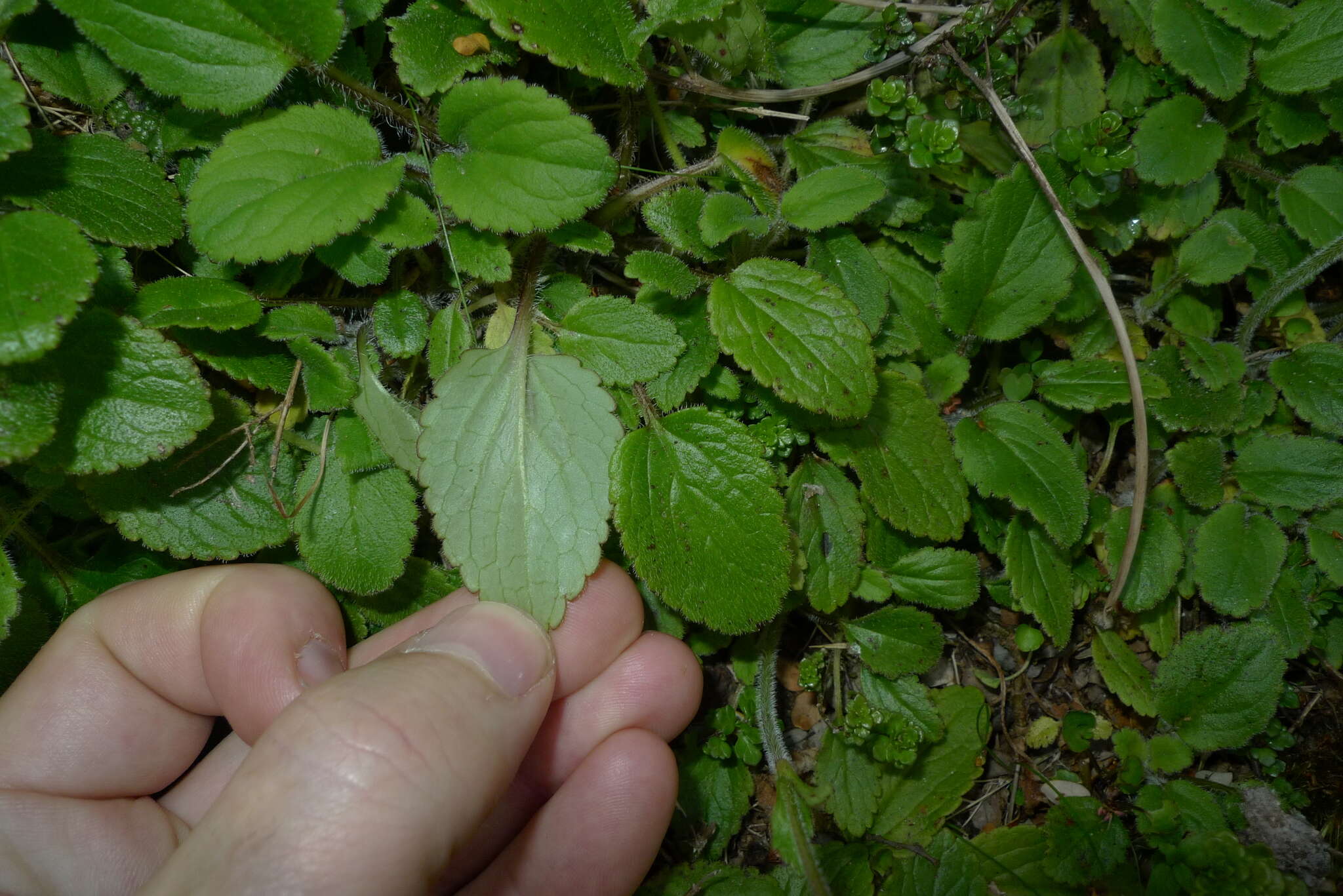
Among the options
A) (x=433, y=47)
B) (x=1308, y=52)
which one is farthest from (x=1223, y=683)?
(x=433, y=47)

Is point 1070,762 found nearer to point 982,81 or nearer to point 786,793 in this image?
point 786,793

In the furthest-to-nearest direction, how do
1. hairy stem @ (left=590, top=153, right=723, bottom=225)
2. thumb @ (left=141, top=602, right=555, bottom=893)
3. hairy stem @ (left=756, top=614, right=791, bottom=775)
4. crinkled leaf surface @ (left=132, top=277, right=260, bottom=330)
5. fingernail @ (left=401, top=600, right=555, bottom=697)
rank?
hairy stem @ (left=756, top=614, right=791, bottom=775) < hairy stem @ (left=590, top=153, right=723, bottom=225) < crinkled leaf surface @ (left=132, top=277, right=260, bottom=330) < fingernail @ (left=401, top=600, right=555, bottom=697) < thumb @ (left=141, top=602, right=555, bottom=893)

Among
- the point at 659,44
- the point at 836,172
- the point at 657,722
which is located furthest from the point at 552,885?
the point at 659,44

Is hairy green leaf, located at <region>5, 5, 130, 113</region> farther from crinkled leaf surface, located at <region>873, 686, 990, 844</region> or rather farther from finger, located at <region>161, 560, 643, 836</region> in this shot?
crinkled leaf surface, located at <region>873, 686, 990, 844</region>

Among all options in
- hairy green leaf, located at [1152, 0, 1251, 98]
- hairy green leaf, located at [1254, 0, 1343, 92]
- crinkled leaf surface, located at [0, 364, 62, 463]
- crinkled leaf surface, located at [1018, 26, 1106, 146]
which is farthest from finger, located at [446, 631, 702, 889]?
hairy green leaf, located at [1254, 0, 1343, 92]

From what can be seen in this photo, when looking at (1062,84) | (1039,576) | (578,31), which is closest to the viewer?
(578,31)

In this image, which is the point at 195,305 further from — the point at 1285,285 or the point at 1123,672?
the point at 1285,285
